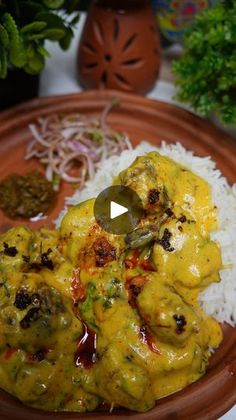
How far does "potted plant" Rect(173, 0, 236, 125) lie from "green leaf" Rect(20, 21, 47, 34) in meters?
0.85

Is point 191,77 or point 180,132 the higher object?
point 191,77

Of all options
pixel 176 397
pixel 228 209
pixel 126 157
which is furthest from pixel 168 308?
pixel 126 157

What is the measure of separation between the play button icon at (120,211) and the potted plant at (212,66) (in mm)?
914

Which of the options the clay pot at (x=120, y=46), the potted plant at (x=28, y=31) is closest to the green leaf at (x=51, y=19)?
the potted plant at (x=28, y=31)

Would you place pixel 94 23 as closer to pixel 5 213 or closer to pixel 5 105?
pixel 5 105

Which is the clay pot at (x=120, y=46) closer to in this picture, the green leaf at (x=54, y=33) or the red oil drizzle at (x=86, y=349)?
the green leaf at (x=54, y=33)

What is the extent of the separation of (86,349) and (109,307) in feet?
0.64

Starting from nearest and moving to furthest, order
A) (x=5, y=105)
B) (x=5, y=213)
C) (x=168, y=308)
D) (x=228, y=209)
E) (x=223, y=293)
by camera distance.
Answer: (x=168, y=308) < (x=223, y=293) < (x=228, y=209) < (x=5, y=213) < (x=5, y=105)

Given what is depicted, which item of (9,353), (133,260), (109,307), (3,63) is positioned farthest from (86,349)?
(3,63)

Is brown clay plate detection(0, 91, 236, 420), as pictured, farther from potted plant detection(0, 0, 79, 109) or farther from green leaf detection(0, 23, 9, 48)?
green leaf detection(0, 23, 9, 48)

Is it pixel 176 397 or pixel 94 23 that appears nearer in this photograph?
pixel 176 397

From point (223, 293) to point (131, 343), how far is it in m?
0.63

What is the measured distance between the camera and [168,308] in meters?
1.96

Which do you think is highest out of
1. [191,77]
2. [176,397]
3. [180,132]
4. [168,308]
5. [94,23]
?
[94,23]
